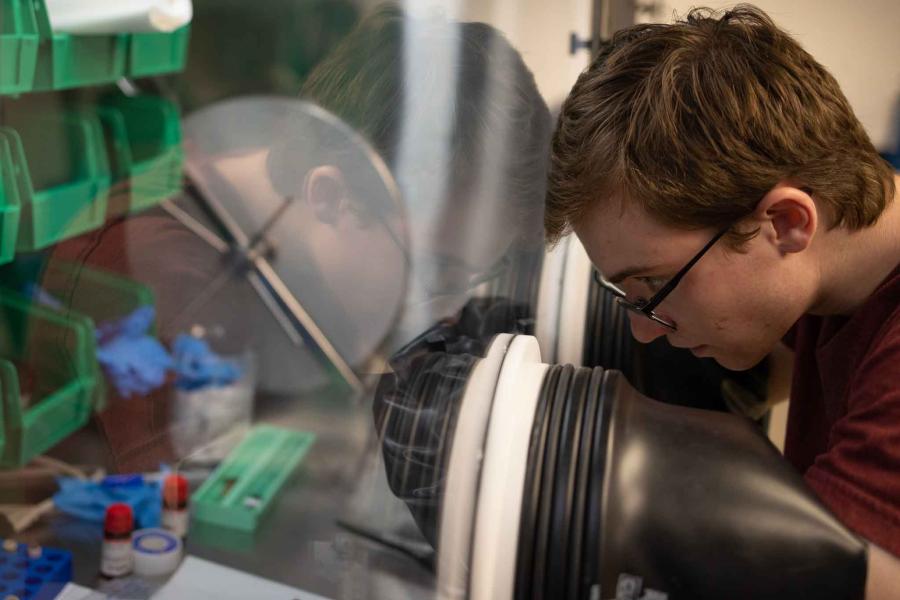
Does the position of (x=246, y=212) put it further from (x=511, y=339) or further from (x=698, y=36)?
(x=698, y=36)

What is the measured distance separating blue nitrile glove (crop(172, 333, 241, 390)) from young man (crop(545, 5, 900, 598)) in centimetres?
36

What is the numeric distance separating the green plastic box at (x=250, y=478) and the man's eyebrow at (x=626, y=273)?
1.10 ft

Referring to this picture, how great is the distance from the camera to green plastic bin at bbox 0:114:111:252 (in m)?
0.79

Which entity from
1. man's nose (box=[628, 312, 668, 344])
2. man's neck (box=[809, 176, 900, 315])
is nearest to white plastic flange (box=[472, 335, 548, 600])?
man's nose (box=[628, 312, 668, 344])

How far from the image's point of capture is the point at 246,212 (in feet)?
2.53

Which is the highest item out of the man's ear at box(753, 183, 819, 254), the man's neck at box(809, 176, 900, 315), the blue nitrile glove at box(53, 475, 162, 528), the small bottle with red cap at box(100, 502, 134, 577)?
the man's ear at box(753, 183, 819, 254)

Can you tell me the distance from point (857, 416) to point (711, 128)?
28cm


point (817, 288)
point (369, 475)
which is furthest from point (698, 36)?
point (369, 475)

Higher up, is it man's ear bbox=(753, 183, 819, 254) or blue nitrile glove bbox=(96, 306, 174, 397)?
man's ear bbox=(753, 183, 819, 254)

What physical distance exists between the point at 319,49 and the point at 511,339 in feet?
1.09

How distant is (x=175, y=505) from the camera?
3.14 feet

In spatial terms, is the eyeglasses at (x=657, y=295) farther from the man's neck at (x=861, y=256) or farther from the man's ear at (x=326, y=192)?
the man's ear at (x=326, y=192)

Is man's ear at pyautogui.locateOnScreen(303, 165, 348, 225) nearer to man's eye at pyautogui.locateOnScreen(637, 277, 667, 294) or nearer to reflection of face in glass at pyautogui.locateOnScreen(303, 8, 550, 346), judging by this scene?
reflection of face in glass at pyautogui.locateOnScreen(303, 8, 550, 346)

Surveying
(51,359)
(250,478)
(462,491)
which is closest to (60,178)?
(51,359)
